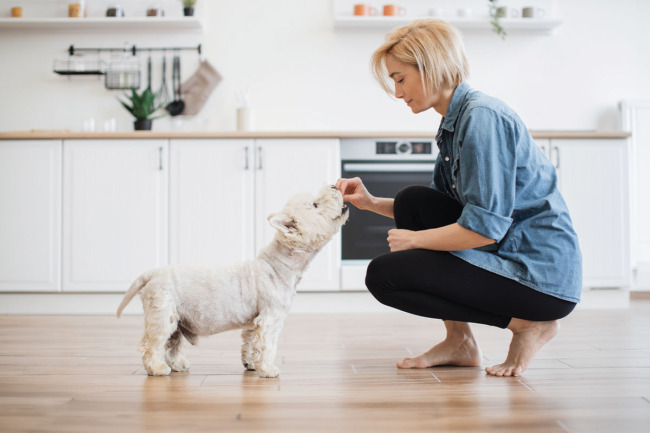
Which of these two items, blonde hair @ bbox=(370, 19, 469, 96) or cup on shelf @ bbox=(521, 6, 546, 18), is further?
cup on shelf @ bbox=(521, 6, 546, 18)

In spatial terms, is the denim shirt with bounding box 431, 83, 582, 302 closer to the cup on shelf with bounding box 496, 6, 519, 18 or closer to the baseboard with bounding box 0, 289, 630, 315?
the baseboard with bounding box 0, 289, 630, 315

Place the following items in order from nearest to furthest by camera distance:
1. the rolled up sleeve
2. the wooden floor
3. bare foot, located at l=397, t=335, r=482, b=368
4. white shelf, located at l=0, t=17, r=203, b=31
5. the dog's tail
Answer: the wooden floor → the rolled up sleeve → the dog's tail → bare foot, located at l=397, t=335, r=482, b=368 → white shelf, located at l=0, t=17, r=203, b=31

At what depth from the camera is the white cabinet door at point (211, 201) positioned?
3365 mm

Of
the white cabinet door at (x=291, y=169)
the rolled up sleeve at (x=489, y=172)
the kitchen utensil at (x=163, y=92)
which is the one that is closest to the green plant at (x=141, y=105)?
the kitchen utensil at (x=163, y=92)

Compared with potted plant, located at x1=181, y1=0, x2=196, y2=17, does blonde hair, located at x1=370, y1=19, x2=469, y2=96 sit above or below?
below

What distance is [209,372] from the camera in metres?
1.77

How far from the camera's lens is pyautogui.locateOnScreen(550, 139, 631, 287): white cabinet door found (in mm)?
3471

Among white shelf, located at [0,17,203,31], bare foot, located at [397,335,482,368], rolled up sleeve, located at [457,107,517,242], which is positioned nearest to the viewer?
rolled up sleeve, located at [457,107,517,242]

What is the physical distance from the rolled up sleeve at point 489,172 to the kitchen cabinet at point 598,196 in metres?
2.13

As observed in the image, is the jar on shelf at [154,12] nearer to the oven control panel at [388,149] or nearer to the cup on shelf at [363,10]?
the cup on shelf at [363,10]

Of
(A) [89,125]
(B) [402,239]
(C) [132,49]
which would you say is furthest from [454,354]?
(C) [132,49]

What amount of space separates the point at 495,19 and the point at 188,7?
77.9 inches

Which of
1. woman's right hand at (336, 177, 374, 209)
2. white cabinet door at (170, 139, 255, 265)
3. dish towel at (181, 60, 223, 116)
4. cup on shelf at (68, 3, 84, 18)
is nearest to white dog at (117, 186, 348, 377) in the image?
woman's right hand at (336, 177, 374, 209)

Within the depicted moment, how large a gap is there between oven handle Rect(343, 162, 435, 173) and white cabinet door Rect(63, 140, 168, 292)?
3.40ft
